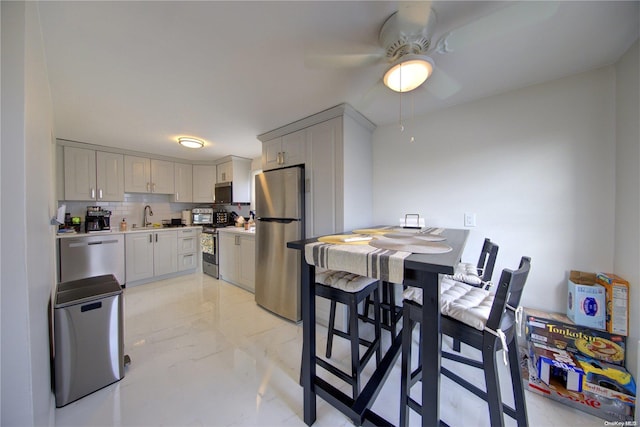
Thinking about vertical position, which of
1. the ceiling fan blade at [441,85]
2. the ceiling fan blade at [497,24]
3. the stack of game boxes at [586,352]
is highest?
the ceiling fan blade at [441,85]

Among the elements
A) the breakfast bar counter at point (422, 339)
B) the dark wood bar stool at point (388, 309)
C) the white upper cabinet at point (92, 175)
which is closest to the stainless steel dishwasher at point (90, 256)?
the white upper cabinet at point (92, 175)

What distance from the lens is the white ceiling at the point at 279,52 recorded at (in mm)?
1057

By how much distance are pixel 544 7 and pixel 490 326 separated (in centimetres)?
150

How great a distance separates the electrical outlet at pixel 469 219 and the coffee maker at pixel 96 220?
4.77m

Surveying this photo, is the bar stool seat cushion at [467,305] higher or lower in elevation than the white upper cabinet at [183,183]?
lower

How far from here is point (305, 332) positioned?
1242 millimetres

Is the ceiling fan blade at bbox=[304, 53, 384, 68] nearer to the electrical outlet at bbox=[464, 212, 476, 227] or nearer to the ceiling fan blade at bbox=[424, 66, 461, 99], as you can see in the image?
the ceiling fan blade at bbox=[424, 66, 461, 99]

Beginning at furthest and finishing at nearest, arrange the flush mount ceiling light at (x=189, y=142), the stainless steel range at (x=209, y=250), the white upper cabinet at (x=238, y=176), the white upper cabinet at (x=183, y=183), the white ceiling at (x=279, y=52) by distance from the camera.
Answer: the white upper cabinet at (x=183, y=183)
the white upper cabinet at (x=238, y=176)
the stainless steel range at (x=209, y=250)
the flush mount ceiling light at (x=189, y=142)
the white ceiling at (x=279, y=52)

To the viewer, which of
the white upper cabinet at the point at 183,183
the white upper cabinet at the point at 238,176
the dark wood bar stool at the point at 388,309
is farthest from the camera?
the white upper cabinet at the point at 183,183

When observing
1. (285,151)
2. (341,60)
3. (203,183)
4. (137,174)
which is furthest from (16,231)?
(203,183)

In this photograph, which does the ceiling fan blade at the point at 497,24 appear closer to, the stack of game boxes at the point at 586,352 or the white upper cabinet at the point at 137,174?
the stack of game boxes at the point at 586,352

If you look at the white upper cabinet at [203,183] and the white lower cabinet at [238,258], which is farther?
the white upper cabinet at [203,183]

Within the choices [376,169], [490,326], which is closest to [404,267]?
[490,326]

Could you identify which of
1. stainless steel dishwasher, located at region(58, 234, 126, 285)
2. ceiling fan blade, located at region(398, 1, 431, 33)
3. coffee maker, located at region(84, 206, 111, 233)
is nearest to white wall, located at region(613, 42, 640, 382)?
ceiling fan blade, located at region(398, 1, 431, 33)
